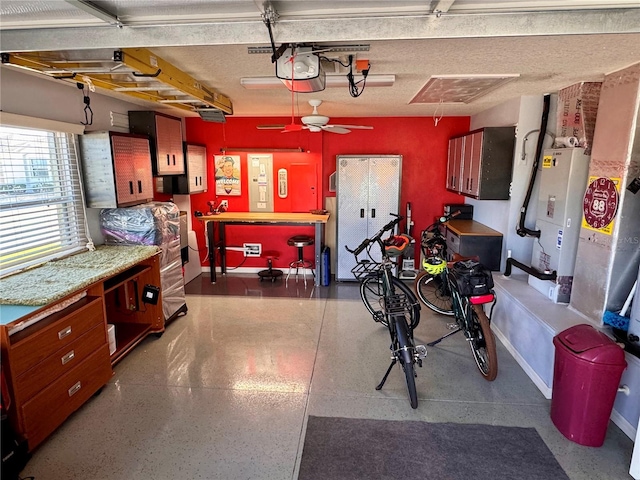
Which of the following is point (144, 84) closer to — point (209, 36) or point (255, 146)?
point (209, 36)

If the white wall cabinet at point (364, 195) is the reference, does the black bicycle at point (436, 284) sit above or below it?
below

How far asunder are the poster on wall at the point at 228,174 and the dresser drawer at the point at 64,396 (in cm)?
348

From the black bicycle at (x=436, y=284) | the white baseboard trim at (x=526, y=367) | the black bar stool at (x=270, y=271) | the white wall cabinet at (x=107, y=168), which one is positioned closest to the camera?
the white baseboard trim at (x=526, y=367)

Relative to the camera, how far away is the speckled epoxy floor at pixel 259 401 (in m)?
2.22

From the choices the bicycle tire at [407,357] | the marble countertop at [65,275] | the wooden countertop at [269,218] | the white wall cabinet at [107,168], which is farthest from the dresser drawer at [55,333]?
the wooden countertop at [269,218]

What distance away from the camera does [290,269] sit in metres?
6.11

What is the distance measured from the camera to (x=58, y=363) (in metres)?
2.44

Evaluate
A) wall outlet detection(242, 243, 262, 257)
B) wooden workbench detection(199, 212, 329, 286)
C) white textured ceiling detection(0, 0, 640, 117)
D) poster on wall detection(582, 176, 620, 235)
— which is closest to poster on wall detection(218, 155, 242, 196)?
wooden workbench detection(199, 212, 329, 286)

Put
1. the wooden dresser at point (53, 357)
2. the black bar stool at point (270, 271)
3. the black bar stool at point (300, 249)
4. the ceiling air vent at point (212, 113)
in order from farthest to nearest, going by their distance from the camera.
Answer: the black bar stool at point (270, 271) → the black bar stool at point (300, 249) → the ceiling air vent at point (212, 113) → the wooden dresser at point (53, 357)

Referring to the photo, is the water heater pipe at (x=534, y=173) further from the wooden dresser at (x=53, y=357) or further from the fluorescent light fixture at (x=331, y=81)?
the wooden dresser at (x=53, y=357)

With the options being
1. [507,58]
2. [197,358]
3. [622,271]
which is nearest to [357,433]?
[197,358]

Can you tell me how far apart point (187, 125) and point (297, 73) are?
4311mm

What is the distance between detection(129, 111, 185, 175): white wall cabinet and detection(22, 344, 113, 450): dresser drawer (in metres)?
2.40

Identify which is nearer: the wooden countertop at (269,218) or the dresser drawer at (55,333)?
the dresser drawer at (55,333)
